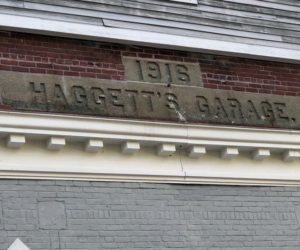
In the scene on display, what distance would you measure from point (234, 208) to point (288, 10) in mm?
3074

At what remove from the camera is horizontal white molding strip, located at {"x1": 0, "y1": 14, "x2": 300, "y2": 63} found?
29.3 ft

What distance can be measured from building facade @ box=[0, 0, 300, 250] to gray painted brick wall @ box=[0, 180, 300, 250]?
0.5 inches

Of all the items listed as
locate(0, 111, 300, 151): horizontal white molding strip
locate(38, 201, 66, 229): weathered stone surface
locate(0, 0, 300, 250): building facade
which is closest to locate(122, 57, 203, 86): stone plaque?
locate(0, 0, 300, 250): building facade

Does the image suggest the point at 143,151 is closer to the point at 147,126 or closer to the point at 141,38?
the point at 147,126

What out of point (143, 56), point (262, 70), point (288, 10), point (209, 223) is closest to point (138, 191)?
point (209, 223)

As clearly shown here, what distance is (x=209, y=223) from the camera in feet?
31.0

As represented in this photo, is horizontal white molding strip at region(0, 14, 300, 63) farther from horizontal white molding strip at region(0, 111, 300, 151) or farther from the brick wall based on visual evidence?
horizontal white molding strip at region(0, 111, 300, 151)

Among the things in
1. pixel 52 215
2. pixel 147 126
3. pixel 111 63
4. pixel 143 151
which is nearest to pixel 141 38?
pixel 111 63

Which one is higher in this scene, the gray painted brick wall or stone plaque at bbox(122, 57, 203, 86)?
stone plaque at bbox(122, 57, 203, 86)

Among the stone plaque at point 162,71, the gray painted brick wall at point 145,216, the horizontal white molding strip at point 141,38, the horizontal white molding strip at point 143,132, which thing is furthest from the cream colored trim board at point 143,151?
the horizontal white molding strip at point 141,38

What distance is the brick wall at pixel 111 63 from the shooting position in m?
8.95

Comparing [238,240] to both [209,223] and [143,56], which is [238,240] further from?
[143,56]

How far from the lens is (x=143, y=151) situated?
9297 mm

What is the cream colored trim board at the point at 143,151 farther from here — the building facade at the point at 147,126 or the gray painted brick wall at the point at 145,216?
the gray painted brick wall at the point at 145,216
